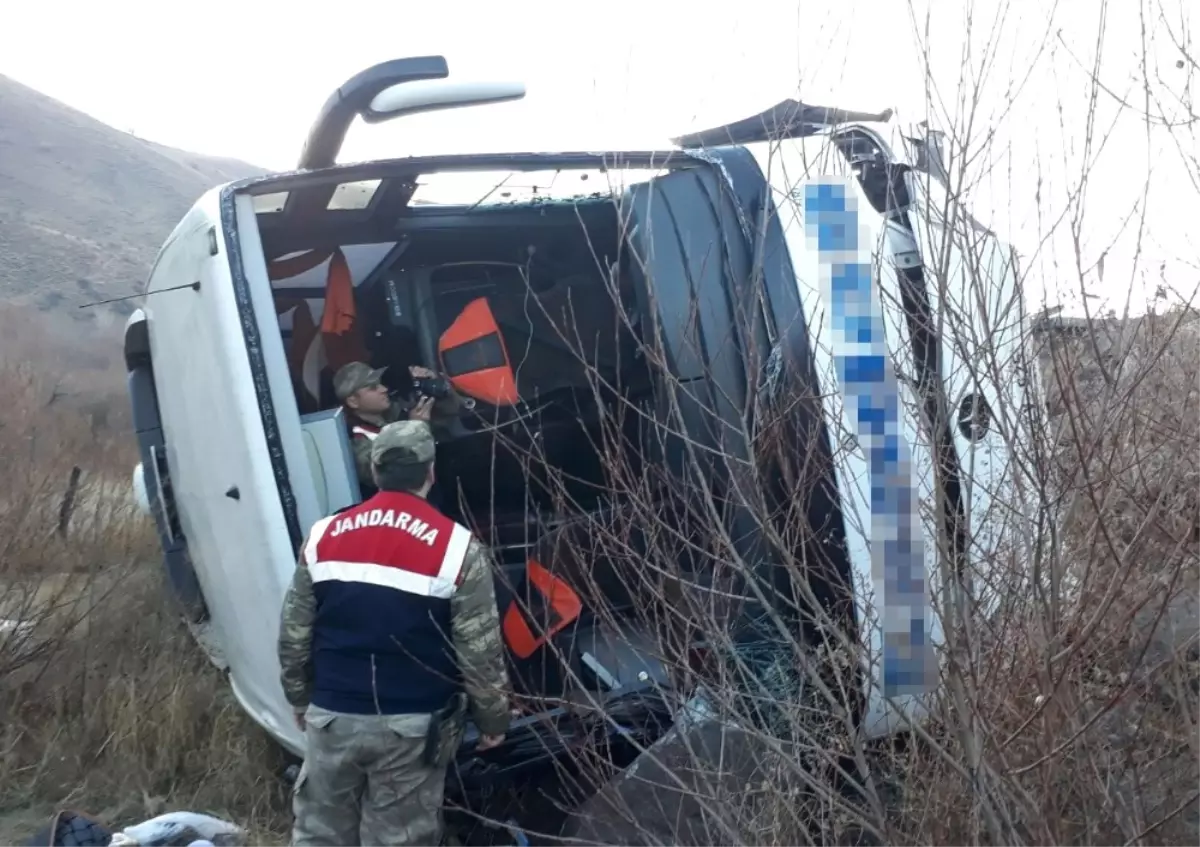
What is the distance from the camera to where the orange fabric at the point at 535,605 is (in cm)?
371

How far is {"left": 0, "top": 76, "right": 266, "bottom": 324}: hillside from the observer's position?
95.6 feet

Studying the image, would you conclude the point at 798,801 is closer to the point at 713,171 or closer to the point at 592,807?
the point at 592,807

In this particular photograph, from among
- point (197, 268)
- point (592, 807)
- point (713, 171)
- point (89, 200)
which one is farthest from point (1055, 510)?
point (89, 200)

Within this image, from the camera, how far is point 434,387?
437 cm

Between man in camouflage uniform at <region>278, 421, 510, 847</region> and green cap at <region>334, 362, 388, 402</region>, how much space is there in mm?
1220

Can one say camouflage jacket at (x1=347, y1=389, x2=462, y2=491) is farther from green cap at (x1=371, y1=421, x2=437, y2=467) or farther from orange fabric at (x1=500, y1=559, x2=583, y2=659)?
green cap at (x1=371, y1=421, x2=437, y2=467)

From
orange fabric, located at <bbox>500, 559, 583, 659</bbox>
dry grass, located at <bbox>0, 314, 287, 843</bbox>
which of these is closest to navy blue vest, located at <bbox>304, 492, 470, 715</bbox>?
orange fabric, located at <bbox>500, 559, 583, 659</bbox>

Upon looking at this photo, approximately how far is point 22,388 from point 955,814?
26.8ft

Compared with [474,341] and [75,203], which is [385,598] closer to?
[474,341]

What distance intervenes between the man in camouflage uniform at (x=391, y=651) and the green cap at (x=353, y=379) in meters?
1.22

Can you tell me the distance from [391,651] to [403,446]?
59cm

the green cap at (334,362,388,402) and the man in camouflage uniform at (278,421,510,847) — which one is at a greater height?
the green cap at (334,362,388,402)

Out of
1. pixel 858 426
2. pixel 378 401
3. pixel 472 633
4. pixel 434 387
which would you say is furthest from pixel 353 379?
pixel 858 426

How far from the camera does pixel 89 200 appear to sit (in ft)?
118
